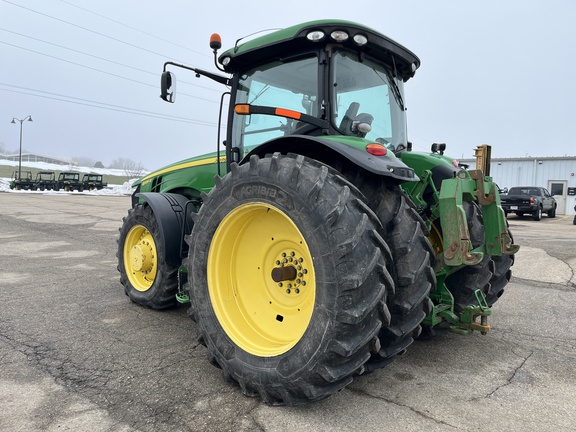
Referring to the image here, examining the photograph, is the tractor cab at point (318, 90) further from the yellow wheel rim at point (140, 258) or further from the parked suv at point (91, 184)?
the parked suv at point (91, 184)

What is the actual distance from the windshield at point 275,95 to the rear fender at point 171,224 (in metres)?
0.97

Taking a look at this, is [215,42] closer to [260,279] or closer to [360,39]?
[360,39]

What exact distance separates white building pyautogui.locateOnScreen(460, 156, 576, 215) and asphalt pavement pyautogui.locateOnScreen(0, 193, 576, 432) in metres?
27.7

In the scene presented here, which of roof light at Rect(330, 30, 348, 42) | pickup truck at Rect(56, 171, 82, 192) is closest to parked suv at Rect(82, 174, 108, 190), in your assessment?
pickup truck at Rect(56, 171, 82, 192)

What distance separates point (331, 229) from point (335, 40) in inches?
59.4

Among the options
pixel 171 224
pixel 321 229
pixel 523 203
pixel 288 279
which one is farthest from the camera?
pixel 523 203

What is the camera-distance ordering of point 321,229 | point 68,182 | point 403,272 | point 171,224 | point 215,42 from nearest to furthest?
point 321,229 → point 403,272 → point 215,42 → point 171,224 → point 68,182

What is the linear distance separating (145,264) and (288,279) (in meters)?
2.20

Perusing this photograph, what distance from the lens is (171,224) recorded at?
4109mm

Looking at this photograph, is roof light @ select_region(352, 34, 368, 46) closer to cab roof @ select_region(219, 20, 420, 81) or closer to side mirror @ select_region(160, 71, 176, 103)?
cab roof @ select_region(219, 20, 420, 81)

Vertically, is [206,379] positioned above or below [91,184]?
below

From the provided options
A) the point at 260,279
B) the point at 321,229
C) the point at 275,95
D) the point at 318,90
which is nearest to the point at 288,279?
the point at 260,279

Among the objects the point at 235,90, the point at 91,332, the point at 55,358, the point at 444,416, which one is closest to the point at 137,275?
the point at 91,332

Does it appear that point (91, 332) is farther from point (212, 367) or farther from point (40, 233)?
point (40, 233)
